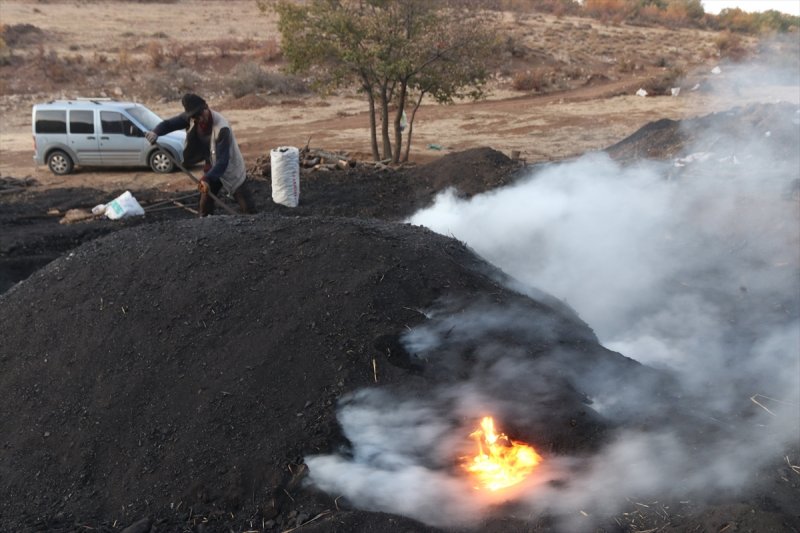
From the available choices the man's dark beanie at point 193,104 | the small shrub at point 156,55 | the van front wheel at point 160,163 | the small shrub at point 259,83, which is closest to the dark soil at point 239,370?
the man's dark beanie at point 193,104

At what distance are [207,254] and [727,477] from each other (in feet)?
12.9

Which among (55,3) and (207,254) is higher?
(55,3)

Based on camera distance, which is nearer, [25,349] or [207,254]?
[25,349]

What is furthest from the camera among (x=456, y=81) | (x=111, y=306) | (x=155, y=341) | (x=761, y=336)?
(x=456, y=81)

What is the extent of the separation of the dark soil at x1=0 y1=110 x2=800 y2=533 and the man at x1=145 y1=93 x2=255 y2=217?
1.65m

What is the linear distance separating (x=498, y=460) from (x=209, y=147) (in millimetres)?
5359

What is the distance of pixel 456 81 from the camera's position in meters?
12.3

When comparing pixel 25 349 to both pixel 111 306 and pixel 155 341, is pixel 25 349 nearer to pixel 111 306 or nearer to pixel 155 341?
pixel 111 306

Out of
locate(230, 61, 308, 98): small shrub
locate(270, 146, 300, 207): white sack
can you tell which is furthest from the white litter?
locate(230, 61, 308, 98): small shrub

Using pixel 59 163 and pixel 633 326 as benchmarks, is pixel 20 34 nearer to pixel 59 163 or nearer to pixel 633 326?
pixel 59 163

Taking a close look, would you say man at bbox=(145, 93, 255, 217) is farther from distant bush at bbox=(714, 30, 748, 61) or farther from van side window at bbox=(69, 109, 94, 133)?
distant bush at bbox=(714, 30, 748, 61)

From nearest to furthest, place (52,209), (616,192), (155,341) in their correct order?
(155,341) → (616,192) → (52,209)

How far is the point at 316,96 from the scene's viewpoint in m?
23.1

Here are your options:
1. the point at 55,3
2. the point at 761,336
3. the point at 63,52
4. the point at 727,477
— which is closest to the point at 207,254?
the point at 727,477
